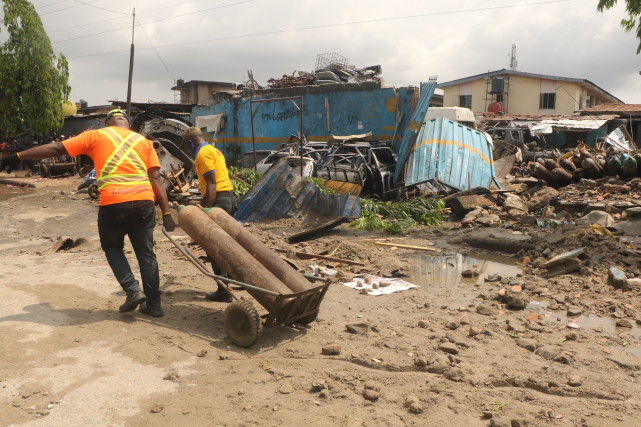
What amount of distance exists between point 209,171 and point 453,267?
12.2 ft

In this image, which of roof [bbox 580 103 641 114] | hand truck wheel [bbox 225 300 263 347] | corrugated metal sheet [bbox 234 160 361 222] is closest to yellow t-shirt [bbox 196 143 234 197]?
hand truck wheel [bbox 225 300 263 347]

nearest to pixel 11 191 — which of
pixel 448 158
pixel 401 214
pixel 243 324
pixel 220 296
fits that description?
pixel 401 214

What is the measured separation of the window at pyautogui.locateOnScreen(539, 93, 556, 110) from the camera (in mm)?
35844

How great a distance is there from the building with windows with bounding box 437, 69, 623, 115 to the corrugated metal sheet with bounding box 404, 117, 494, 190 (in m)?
22.4

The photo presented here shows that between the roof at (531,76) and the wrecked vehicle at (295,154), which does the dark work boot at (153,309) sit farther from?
the roof at (531,76)

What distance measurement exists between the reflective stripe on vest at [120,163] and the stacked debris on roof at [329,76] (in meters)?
18.9

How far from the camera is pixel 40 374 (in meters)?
3.49

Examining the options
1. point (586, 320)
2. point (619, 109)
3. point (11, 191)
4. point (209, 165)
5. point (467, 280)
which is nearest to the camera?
point (586, 320)

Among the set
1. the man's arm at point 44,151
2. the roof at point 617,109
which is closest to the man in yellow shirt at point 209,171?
the man's arm at point 44,151

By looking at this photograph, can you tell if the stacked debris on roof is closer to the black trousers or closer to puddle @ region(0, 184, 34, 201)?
puddle @ region(0, 184, 34, 201)

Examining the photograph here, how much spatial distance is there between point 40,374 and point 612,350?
14.0 feet

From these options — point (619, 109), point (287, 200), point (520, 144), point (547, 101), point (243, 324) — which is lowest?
point (243, 324)

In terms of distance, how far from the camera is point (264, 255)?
4.71m

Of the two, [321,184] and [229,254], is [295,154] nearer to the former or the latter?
[321,184]
